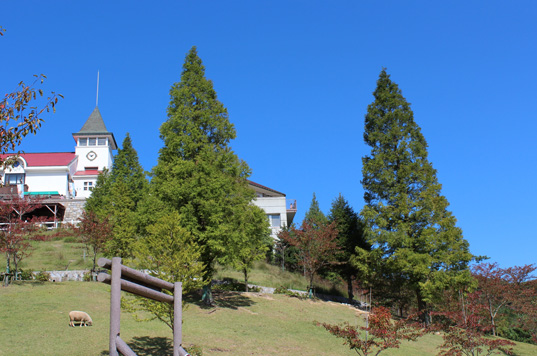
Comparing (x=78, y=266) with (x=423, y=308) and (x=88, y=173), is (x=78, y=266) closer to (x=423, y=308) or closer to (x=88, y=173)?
(x=423, y=308)

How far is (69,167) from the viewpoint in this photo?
178ft

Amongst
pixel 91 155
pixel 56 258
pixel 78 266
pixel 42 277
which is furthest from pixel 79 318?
pixel 91 155

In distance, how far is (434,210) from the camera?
1158 inches

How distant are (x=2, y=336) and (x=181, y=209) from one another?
1054 cm

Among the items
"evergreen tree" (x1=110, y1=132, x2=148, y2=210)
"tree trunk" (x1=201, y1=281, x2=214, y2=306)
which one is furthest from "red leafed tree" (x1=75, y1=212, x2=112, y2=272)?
"evergreen tree" (x1=110, y1=132, x2=148, y2=210)

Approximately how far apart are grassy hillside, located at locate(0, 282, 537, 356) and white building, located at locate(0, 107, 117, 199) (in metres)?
31.4

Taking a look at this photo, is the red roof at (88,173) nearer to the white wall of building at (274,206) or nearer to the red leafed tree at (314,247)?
the white wall of building at (274,206)

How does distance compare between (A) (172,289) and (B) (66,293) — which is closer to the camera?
(A) (172,289)

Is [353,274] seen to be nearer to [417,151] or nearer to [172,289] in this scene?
[417,151]

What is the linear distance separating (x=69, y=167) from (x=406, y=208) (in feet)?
133

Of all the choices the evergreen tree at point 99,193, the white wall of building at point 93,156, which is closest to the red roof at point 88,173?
the white wall of building at point 93,156

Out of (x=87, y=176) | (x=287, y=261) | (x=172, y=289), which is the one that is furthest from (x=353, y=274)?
(x=87, y=176)

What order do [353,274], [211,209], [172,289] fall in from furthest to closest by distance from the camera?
1. [353,274]
2. [211,209]
3. [172,289]

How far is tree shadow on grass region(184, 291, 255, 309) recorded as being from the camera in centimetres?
2343
